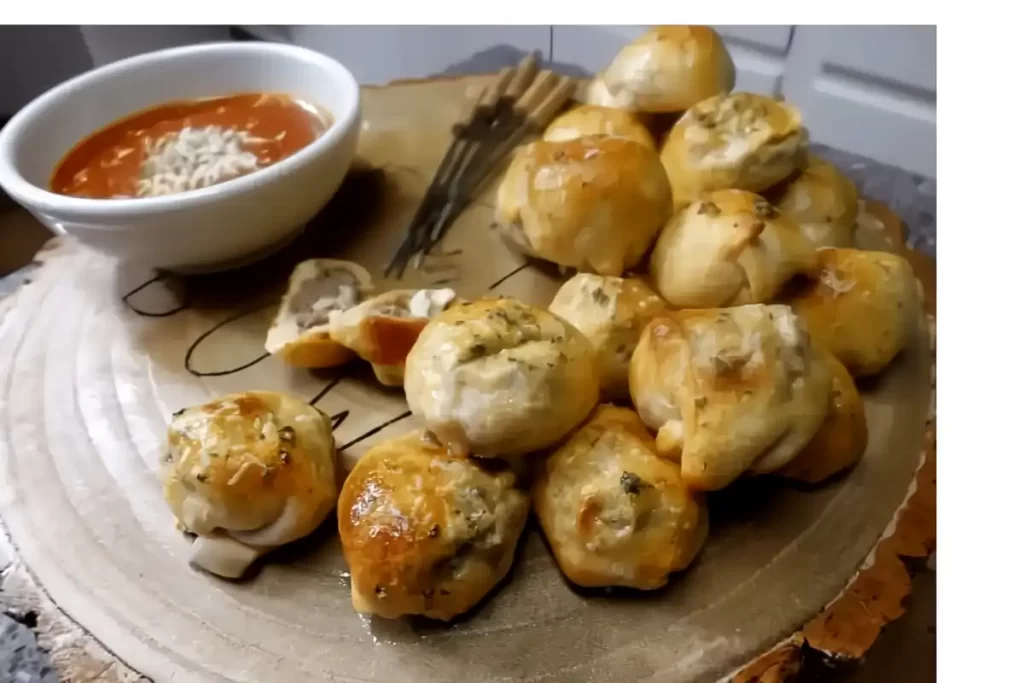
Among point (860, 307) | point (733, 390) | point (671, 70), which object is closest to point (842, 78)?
point (671, 70)

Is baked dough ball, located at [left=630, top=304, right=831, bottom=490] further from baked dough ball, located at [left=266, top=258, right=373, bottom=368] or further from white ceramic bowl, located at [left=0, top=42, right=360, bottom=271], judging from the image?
white ceramic bowl, located at [left=0, top=42, right=360, bottom=271]

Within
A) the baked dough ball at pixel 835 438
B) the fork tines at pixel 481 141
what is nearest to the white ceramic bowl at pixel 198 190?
the fork tines at pixel 481 141

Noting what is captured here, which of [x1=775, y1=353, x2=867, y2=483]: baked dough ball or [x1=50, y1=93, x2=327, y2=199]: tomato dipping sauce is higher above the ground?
[x1=50, y1=93, x2=327, y2=199]: tomato dipping sauce

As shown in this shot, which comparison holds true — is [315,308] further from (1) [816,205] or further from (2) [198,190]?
(1) [816,205]

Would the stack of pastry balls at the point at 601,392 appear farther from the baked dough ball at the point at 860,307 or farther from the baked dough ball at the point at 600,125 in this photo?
the baked dough ball at the point at 600,125

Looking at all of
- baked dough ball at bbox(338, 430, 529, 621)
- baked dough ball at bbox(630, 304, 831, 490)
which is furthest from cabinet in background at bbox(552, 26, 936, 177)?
baked dough ball at bbox(338, 430, 529, 621)

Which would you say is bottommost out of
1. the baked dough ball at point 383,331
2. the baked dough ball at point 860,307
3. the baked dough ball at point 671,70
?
the baked dough ball at point 383,331

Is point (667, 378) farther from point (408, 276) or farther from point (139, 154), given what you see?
point (139, 154)
